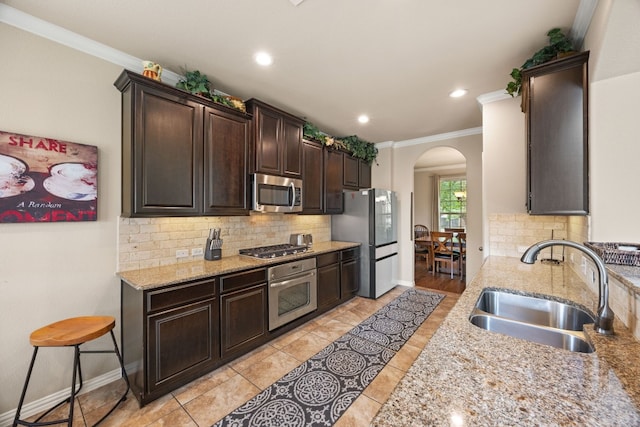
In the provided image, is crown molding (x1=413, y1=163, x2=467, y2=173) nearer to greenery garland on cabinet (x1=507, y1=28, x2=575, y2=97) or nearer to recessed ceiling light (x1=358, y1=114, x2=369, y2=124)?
recessed ceiling light (x1=358, y1=114, x2=369, y2=124)

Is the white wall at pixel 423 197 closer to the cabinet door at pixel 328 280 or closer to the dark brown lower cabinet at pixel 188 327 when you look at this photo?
the cabinet door at pixel 328 280

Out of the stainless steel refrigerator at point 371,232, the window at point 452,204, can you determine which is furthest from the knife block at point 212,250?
the window at point 452,204

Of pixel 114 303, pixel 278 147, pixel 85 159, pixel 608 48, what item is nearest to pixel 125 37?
pixel 85 159

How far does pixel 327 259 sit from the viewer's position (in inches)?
139

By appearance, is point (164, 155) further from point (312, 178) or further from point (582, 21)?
point (582, 21)

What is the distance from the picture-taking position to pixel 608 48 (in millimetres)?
1428

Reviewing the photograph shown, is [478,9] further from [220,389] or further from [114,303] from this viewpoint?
[114,303]

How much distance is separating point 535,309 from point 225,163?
270 cm

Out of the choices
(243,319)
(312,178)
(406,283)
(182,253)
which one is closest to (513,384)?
(243,319)

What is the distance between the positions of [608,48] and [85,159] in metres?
3.46

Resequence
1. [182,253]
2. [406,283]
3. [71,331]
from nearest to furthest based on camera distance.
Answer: [71,331], [182,253], [406,283]

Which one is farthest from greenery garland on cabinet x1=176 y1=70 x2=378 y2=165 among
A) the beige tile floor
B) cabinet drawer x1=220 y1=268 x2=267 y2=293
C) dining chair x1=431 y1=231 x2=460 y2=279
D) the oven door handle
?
the beige tile floor

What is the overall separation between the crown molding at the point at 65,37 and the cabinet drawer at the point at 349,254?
3.00 metres

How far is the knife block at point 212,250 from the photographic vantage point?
269 cm
